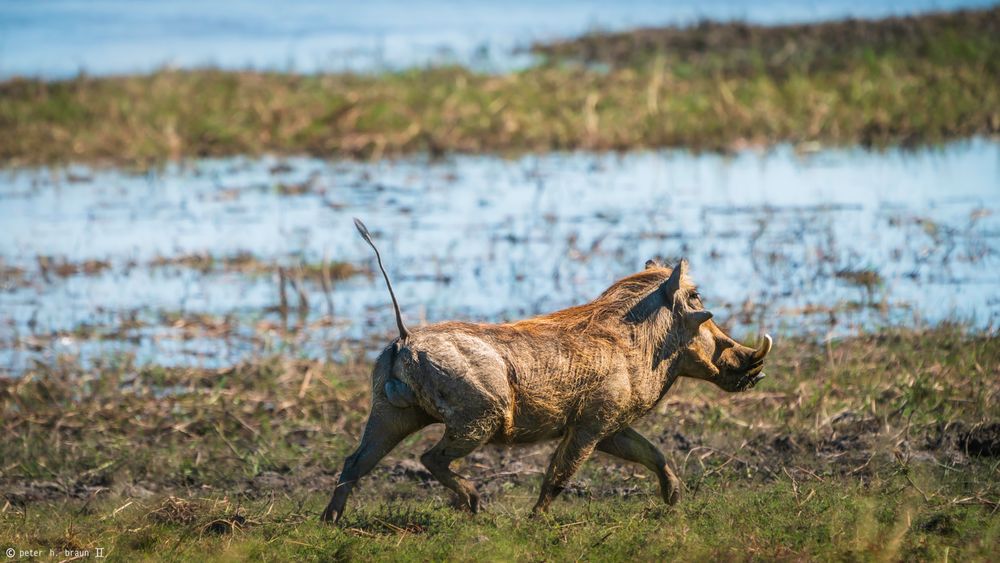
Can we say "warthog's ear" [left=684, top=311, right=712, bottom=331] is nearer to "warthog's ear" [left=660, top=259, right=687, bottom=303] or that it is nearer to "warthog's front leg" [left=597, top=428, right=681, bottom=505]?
"warthog's ear" [left=660, top=259, right=687, bottom=303]

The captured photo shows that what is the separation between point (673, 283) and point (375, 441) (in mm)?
1546

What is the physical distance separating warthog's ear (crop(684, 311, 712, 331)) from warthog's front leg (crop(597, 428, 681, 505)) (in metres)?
0.56

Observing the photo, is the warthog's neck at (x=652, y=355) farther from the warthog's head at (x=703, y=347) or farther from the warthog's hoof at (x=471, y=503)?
the warthog's hoof at (x=471, y=503)

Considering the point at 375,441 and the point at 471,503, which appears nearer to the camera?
the point at 375,441

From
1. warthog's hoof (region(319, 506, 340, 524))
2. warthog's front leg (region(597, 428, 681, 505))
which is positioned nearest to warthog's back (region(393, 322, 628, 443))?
warthog's front leg (region(597, 428, 681, 505))

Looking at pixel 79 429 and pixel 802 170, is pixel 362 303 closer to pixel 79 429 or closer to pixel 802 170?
pixel 79 429

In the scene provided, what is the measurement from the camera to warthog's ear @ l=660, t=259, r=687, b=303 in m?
6.39

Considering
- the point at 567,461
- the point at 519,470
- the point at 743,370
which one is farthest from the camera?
the point at 519,470

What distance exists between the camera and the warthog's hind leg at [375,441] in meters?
5.93

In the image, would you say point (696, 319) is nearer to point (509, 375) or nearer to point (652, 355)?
point (652, 355)

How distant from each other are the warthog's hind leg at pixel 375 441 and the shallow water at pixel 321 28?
15.9 metres

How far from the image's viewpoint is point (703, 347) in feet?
21.7

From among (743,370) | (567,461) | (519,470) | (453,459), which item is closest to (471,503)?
(453,459)

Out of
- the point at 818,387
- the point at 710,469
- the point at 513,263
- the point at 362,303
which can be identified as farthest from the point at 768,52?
the point at 710,469
